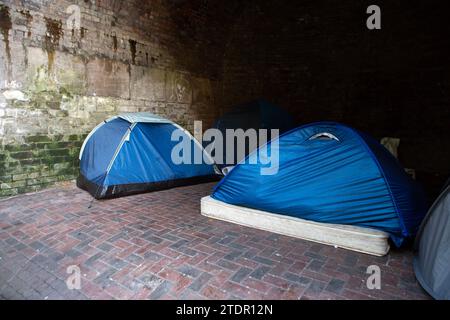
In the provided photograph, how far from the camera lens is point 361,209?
116 inches

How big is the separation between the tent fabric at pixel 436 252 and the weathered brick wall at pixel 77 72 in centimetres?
525

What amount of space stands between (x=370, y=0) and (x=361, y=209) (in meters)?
5.79

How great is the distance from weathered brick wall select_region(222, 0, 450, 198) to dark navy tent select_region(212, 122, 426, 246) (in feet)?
11.0

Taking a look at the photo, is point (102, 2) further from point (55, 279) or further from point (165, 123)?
point (55, 279)

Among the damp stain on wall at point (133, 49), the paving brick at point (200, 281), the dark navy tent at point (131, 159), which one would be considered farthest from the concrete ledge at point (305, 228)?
the damp stain on wall at point (133, 49)

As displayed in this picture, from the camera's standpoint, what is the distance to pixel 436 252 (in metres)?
2.23

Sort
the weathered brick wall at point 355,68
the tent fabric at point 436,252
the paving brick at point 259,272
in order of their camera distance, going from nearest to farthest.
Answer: the tent fabric at point 436,252 < the paving brick at point 259,272 < the weathered brick wall at point 355,68

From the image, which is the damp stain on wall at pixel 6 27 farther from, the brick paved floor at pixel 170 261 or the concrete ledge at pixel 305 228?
the concrete ledge at pixel 305 228

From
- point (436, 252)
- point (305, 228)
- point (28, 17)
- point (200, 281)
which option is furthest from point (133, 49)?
point (436, 252)

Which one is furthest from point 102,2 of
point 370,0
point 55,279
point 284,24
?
point 370,0

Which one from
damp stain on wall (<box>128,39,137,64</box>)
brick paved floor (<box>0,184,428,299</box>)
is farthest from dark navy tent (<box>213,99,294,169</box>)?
brick paved floor (<box>0,184,428,299</box>)

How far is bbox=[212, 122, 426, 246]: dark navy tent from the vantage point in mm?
2895

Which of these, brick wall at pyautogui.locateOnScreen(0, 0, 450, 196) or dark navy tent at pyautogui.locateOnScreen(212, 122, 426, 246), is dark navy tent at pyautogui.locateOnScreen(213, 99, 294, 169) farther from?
dark navy tent at pyautogui.locateOnScreen(212, 122, 426, 246)

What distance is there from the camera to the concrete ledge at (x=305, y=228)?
2.79 metres
